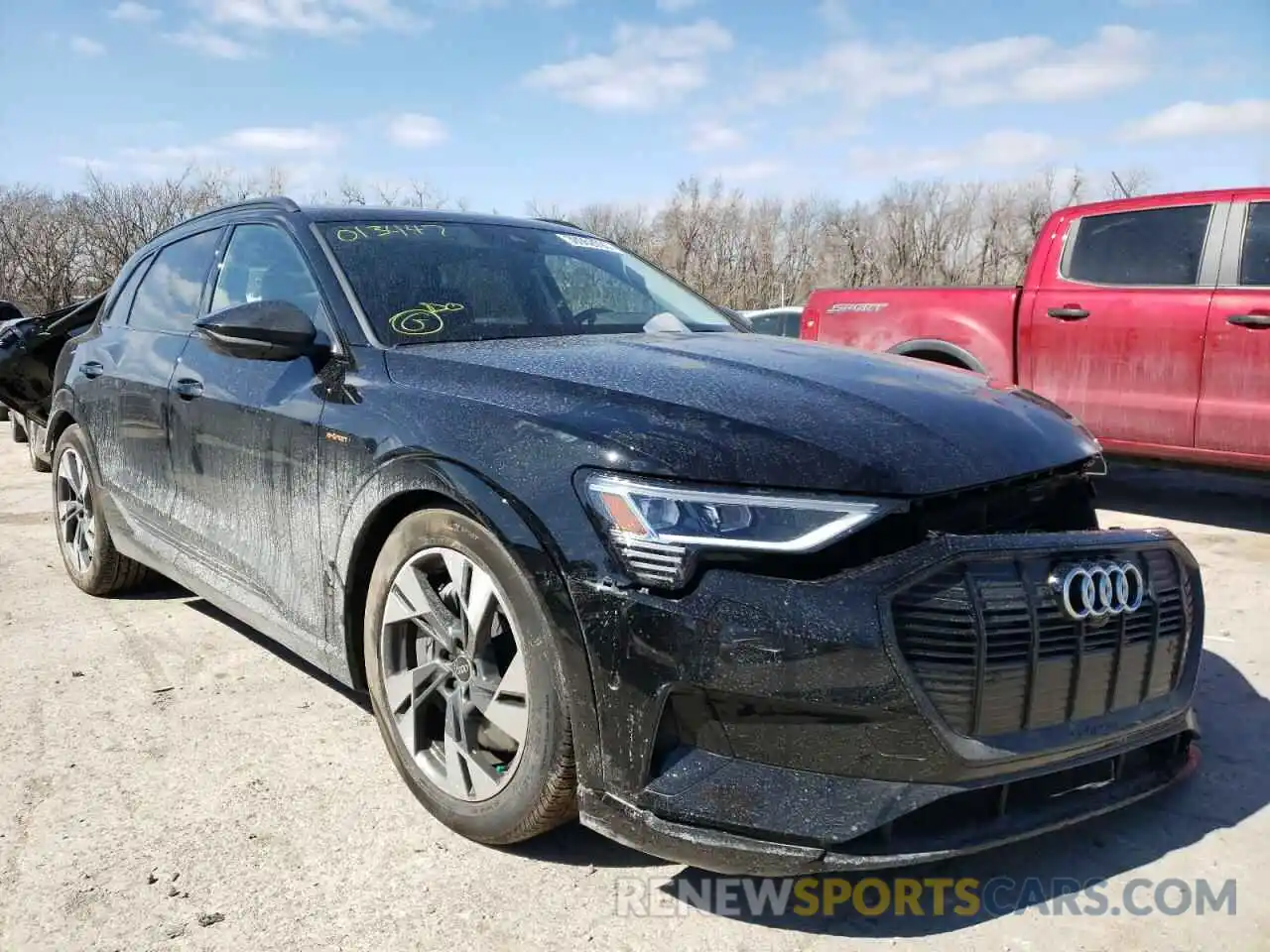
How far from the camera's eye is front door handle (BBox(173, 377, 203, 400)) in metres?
3.49

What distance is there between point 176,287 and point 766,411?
2.89 meters

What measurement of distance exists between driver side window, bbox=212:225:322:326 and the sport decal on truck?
445cm

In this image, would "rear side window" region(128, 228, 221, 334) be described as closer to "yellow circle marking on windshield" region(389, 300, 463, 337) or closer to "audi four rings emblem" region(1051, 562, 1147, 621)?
"yellow circle marking on windshield" region(389, 300, 463, 337)

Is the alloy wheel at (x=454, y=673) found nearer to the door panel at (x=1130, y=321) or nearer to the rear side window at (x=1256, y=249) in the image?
the door panel at (x=1130, y=321)

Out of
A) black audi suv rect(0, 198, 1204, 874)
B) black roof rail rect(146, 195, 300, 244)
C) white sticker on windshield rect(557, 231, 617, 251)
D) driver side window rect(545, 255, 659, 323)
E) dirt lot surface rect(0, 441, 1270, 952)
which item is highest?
black roof rail rect(146, 195, 300, 244)

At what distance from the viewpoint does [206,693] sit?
3494mm

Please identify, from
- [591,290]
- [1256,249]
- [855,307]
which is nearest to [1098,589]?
[591,290]

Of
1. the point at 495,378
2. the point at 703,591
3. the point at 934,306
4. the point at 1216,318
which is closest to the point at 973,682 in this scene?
the point at 703,591

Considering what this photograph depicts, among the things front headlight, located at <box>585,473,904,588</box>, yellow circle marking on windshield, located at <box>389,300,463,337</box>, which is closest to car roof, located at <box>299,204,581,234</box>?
yellow circle marking on windshield, located at <box>389,300,463,337</box>

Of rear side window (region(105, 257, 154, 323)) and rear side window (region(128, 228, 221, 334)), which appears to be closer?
rear side window (region(128, 228, 221, 334))

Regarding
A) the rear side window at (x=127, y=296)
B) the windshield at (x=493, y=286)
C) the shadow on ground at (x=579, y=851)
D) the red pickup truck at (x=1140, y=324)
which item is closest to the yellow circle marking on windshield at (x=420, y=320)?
the windshield at (x=493, y=286)

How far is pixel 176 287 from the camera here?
4094mm

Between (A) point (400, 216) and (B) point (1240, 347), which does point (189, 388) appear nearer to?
(A) point (400, 216)

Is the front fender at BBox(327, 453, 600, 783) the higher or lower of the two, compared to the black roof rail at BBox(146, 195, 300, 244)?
lower
